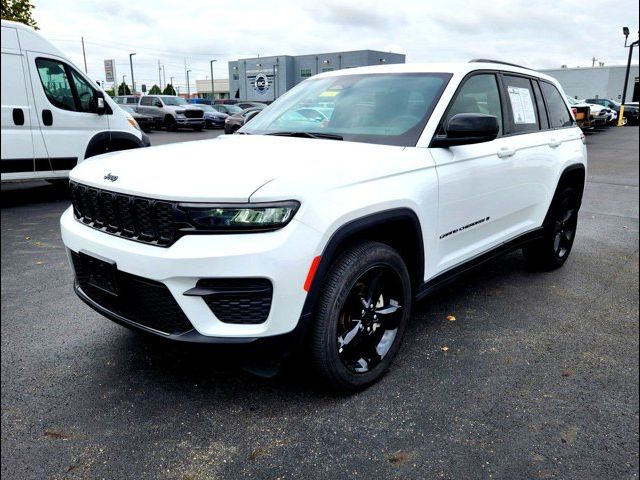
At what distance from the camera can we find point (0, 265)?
495 centimetres

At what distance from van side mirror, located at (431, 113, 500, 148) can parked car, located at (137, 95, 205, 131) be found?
23535mm

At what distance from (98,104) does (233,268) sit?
6.94 metres

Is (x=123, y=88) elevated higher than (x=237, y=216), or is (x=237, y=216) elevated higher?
(x=237, y=216)

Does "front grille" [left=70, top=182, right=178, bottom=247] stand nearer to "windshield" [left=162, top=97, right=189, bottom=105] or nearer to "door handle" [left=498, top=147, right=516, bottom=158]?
"door handle" [left=498, top=147, right=516, bottom=158]

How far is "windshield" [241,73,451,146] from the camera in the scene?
3.15m

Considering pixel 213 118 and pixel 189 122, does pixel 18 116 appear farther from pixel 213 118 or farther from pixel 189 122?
pixel 213 118

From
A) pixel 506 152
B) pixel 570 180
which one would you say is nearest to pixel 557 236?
pixel 570 180

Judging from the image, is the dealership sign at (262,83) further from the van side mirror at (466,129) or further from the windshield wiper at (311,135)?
the van side mirror at (466,129)

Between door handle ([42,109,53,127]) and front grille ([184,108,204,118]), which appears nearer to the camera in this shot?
door handle ([42,109,53,127])

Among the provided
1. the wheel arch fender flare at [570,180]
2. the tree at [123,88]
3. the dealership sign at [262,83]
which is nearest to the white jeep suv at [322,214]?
the wheel arch fender flare at [570,180]

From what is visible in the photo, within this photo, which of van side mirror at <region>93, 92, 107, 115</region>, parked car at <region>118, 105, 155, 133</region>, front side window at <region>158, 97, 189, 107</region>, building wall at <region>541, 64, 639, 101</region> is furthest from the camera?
Answer: building wall at <region>541, 64, 639, 101</region>

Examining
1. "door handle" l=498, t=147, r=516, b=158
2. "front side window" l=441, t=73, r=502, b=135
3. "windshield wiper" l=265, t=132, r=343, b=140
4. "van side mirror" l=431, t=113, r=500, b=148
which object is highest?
"front side window" l=441, t=73, r=502, b=135

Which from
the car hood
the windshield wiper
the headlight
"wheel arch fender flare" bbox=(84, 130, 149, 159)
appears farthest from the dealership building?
the headlight

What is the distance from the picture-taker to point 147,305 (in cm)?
240
